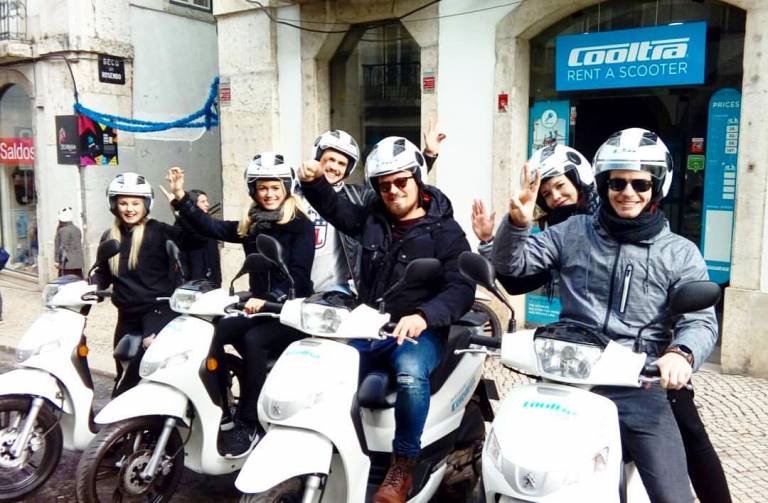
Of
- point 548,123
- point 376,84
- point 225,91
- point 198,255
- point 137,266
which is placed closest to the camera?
point 137,266

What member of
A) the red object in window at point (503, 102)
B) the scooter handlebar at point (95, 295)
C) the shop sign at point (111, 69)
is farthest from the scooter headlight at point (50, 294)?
the shop sign at point (111, 69)

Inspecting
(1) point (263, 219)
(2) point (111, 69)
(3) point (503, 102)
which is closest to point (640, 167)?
(1) point (263, 219)

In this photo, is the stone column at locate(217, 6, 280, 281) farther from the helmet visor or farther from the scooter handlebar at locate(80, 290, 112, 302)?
the helmet visor

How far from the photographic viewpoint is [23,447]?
3.92m

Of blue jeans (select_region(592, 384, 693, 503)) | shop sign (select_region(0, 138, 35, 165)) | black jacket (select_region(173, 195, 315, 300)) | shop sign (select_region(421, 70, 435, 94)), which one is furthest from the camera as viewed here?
shop sign (select_region(0, 138, 35, 165))

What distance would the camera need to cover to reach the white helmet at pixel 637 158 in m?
2.64

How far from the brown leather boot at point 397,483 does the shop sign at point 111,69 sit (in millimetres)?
10649

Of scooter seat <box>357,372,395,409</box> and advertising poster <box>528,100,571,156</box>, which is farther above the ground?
advertising poster <box>528,100,571,156</box>

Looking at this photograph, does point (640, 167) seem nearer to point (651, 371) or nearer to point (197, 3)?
point (651, 371)

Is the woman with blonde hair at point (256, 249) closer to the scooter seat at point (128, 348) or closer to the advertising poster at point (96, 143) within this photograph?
the scooter seat at point (128, 348)

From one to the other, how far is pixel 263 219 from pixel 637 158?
2.29 m

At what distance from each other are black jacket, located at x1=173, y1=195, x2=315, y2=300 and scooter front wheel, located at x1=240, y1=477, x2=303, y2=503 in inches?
52.7

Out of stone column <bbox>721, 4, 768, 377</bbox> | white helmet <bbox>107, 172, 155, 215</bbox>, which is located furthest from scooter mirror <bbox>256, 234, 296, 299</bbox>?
stone column <bbox>721, 4, 768, 377</bbox>

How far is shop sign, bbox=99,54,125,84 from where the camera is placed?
12.0 meters
